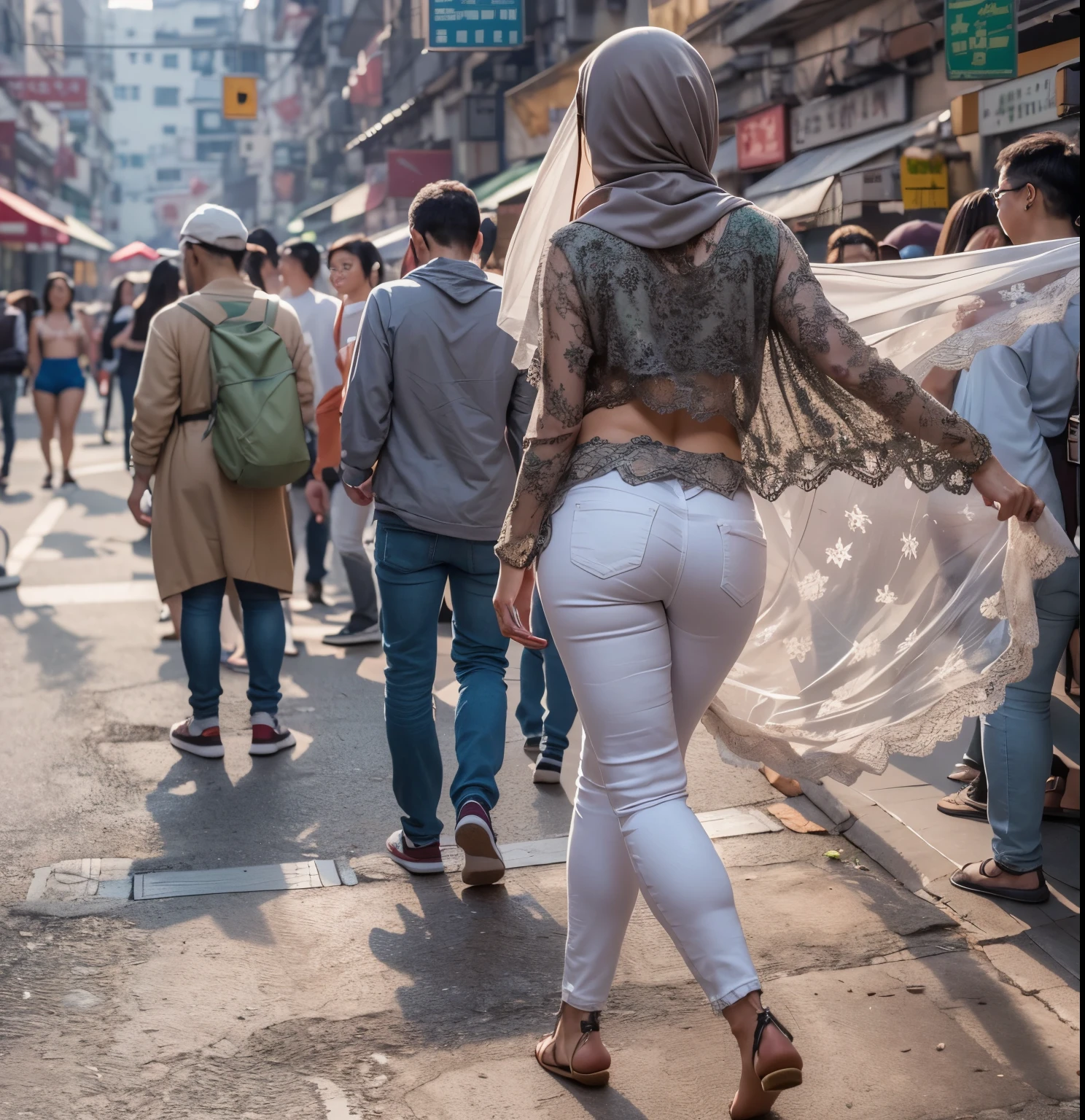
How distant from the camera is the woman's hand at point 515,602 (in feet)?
9.87

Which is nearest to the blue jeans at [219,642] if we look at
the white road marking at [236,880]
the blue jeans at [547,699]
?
the blue jeans at [547,699]

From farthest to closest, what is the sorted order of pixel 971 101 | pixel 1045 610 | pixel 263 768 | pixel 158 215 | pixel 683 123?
pixel 158 215, pixel 971 101, pixel 263 768, pixel 1045 610, pixel 683 123

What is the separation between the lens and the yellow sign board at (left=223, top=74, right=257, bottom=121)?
3186 cm

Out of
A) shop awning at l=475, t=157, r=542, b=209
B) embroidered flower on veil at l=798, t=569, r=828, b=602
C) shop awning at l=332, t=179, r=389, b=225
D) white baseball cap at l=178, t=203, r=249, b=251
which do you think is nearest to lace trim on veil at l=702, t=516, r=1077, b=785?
embroidered flower on veil at l=798, t=569, r=828, b=602

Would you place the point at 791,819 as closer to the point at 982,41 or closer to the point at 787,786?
the point at 787,786

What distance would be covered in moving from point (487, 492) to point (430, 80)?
30.8m

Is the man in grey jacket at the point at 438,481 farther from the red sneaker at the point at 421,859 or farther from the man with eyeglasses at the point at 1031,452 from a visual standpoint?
the man with eyeglasses at the point at 1031,452

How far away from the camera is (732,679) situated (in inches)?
159

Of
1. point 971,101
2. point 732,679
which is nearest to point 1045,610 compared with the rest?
point 732,679

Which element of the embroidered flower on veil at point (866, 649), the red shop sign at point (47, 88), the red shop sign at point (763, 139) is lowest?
the embroidered flower on veil at point (866, 649)

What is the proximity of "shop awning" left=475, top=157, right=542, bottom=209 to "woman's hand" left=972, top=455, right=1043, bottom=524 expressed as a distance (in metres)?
17.9

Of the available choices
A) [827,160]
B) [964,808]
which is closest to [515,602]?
[964,808]

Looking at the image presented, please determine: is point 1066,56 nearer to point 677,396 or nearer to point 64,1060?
point 677,396

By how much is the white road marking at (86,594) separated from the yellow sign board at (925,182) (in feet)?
22.1
